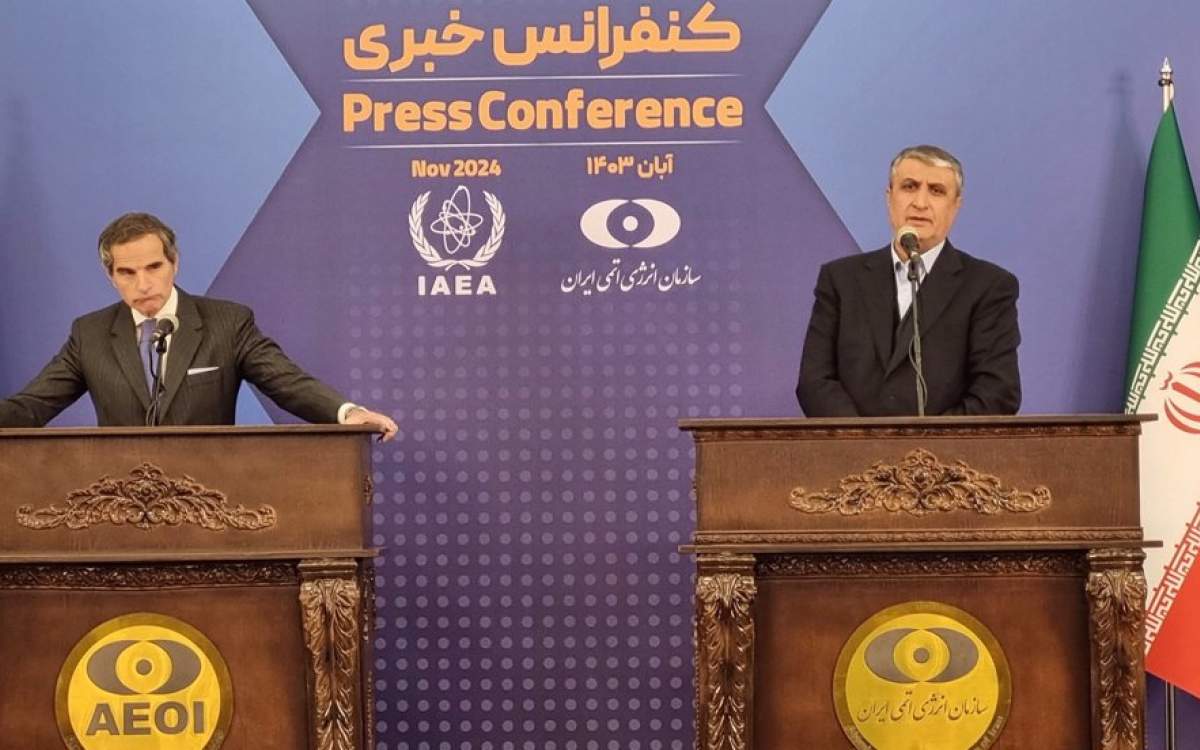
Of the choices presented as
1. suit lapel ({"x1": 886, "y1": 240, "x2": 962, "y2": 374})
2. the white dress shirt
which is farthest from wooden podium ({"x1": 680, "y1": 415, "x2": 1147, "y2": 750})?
the white dress shirt

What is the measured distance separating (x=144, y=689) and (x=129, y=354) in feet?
3.52

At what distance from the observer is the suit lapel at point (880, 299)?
450 centimetres

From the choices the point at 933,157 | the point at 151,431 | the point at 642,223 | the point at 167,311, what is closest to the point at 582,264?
the point at 642,223

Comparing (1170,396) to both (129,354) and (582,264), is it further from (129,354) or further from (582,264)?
(129,354)

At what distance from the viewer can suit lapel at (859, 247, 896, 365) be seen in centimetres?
450

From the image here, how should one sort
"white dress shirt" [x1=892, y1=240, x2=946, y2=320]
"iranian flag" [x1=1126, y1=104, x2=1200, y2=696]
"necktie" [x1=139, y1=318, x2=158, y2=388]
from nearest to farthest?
1. "white dress shirt" [x1=892, y1=240, x2=946, y2=320]
2. "necktie" [x1=139, y1=318, x2=158, y2=388]
3. "iranian flag" [x1=1126, y1=104, x2=1200, y2=696]

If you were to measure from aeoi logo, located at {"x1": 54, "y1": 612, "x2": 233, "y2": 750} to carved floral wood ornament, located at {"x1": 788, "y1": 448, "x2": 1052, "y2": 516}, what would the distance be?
1530 millimetres

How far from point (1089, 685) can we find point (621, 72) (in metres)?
2.79

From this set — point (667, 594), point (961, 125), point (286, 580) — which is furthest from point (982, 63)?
point (286, 580)

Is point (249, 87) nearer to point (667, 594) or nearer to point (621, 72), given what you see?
point (621, 72)

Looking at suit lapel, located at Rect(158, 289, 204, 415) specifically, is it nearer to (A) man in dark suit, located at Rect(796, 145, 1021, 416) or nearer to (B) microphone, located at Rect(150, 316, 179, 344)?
(B) microphone, located at Rect(150, 316, 179, 344)

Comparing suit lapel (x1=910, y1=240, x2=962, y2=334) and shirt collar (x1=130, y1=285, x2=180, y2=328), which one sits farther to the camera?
shirt collar (x1=130, y1=285, x2=180, y2=328)

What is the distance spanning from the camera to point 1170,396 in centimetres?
537

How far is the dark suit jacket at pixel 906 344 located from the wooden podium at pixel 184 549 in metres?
1.33
